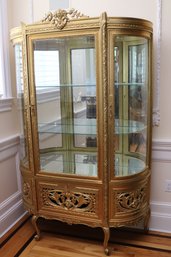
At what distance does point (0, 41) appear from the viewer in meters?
2.41

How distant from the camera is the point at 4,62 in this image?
2445 millimetres

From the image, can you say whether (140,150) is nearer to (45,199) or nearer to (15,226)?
(45,199)

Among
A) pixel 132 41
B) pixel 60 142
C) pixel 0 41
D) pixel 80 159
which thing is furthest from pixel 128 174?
pixel 0 41

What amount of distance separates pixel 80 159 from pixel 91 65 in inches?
34.7

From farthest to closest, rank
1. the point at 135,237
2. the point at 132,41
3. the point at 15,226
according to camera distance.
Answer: the point at 15,226 → the point at 135,237 → the point at 132,41

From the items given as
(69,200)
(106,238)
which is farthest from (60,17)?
(106,238)

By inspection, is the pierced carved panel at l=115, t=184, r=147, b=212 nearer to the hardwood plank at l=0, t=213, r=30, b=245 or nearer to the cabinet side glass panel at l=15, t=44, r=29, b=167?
the cabinet side glass panel at l=15, t=44, r=29, b=167

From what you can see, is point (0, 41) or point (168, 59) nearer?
point (168, 59)

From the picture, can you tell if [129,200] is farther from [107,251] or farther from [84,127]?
[84,127]

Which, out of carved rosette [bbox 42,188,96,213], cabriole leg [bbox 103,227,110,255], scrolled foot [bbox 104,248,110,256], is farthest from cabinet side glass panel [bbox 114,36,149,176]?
scrolled foot [bbox 104,248,110,256]

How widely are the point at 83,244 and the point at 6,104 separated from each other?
4.65 ft

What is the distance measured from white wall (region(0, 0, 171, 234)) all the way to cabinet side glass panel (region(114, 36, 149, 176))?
7.1 inches

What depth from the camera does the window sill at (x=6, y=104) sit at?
240 cm

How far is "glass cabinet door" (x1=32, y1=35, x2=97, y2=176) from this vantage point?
2.11 m
